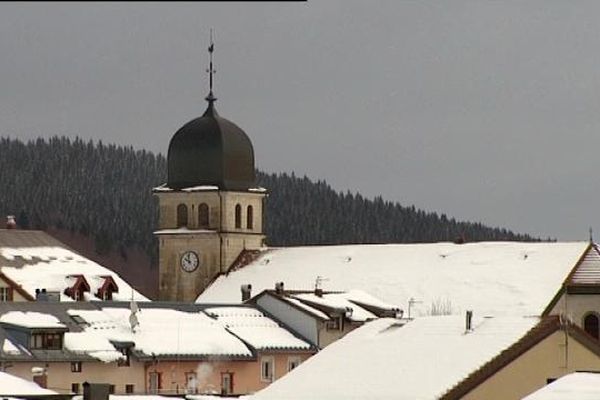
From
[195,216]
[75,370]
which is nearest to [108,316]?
[75,370]

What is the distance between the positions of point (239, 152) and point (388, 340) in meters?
73.2

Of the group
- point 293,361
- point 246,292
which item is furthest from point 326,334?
point 246,292

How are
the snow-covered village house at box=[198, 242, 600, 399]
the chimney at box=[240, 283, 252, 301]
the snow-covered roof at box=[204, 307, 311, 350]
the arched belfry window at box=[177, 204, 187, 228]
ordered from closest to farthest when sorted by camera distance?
the snow-covered village house at box=[198, 242, 600, 399]
the snow-covered roof at box=[204, 307, 311, 350]
the chimney at box=[240, 283, 252, 301]
the arched belfry window at box=[177, 204, 187, 228]

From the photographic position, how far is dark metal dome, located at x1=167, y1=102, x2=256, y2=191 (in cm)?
15012

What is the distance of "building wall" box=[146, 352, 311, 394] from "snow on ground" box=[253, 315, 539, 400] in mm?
30065

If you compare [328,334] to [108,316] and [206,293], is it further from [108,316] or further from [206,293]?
[206,293]

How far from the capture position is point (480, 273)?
136 m

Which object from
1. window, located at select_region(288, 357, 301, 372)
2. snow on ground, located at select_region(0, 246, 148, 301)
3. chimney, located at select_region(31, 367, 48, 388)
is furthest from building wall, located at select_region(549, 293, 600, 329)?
chimney, located at select_region(31, 367, 48, 388)

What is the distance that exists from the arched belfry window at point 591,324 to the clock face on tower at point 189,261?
86.7 ft

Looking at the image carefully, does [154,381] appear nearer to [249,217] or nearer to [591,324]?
[591,324]

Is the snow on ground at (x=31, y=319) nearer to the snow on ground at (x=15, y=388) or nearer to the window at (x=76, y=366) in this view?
the window at (x=76, y=366)

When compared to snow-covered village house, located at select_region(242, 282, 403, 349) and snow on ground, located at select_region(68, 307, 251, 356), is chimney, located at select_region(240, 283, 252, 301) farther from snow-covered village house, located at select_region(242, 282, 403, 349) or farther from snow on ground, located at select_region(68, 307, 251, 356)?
snow on ground, located at select_region(68, 307, 251, 356)

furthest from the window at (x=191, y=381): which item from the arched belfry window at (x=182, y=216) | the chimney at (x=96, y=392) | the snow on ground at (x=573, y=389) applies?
the snow on ground at (x=573, y=389)

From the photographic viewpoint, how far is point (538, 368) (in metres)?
75.3
